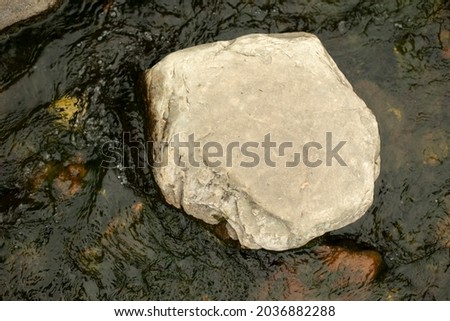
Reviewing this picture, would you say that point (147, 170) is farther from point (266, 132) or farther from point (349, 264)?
point (349, 264)

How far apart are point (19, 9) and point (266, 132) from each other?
1.76 metres

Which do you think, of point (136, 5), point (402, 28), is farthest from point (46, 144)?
point (402, 28)

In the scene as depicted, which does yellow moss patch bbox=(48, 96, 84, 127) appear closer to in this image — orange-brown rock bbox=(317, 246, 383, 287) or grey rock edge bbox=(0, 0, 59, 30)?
grey rock edge bbox=(0, 0, 59, 30)

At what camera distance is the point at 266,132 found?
296cm

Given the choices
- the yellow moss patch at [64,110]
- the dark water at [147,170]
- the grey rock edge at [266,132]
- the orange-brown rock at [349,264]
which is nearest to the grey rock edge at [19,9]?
the dark water at [147,170]

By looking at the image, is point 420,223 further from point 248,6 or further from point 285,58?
point 248,6

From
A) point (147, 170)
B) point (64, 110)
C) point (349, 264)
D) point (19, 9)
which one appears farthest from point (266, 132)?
point (19, 9)

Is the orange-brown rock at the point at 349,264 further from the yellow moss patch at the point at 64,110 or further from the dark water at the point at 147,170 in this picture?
the yellow moss patch at the point at 64,110

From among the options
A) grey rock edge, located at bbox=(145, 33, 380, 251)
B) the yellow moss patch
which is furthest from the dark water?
grey rock edge, located at bbox=(145, 33, 380, 251)

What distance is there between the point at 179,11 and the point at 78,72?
773 mm

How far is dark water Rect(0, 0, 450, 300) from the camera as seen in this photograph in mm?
3410

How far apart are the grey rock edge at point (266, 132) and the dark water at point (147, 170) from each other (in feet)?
1.48

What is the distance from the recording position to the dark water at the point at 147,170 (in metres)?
3.41
